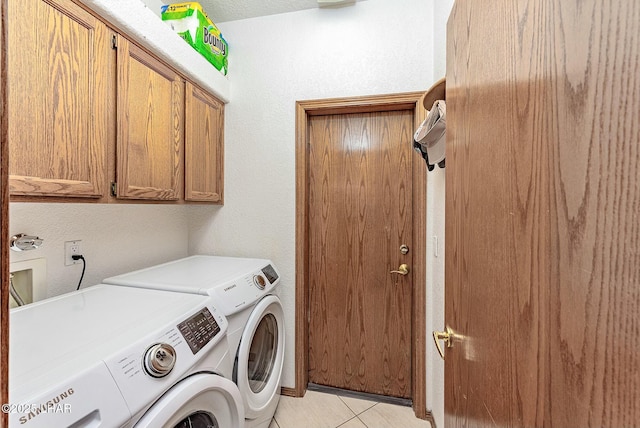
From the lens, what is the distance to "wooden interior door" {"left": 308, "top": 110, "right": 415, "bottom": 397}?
6.13 feet

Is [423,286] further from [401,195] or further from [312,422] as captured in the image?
[312,422]

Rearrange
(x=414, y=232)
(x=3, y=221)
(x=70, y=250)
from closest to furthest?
(x=3, y=221)
(x=70, y=250)
(x=414, y=232)

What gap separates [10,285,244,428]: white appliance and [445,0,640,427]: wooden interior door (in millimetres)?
778

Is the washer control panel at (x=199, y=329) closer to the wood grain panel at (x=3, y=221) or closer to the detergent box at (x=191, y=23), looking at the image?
the wood grain panel at (x=3, y=221)

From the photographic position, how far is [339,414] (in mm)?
1726

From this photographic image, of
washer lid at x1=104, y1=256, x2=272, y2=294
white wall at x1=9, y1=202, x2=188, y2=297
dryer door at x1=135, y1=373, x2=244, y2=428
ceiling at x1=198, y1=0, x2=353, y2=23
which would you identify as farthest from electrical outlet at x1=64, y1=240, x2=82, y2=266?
ceiling at x1=198, y1=0, x2=353, y2=23

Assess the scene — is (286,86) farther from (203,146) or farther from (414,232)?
(414,232)

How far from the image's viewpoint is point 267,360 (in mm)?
1660

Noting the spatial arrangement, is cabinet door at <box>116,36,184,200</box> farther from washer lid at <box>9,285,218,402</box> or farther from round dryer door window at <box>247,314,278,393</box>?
A: round dryer door window at <box>247,314,278,393</box>

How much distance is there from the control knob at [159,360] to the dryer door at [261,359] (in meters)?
0.43

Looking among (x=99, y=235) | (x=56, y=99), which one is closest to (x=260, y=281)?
(x=99, y=235)

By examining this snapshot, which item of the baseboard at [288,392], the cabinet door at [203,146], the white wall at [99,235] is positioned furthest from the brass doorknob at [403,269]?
the white wall at [99,235]

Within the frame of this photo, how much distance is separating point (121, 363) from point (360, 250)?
1.48 meters

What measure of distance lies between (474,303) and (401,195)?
4.32ft
